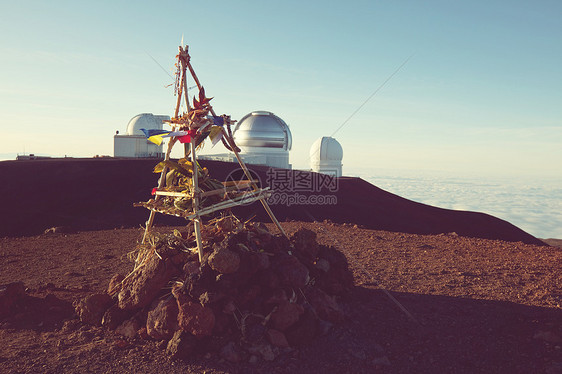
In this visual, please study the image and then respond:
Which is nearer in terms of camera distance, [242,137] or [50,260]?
[50,260]

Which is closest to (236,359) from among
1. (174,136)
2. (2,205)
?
(174,136)

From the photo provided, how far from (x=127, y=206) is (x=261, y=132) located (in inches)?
659

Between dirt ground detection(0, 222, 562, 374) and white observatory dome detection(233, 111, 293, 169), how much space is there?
23.8 meters

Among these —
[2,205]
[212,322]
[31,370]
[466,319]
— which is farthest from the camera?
[2,205]

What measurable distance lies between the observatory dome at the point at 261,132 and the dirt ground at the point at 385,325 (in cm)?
2388

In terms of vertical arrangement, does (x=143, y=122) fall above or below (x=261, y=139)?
above

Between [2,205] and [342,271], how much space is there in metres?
16.7

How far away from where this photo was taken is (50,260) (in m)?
9.02

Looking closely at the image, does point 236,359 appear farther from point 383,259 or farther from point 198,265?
point 383,259

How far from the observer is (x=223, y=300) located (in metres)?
4.89

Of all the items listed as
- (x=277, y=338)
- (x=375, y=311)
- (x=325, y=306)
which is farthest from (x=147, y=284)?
(x=375, y=311)

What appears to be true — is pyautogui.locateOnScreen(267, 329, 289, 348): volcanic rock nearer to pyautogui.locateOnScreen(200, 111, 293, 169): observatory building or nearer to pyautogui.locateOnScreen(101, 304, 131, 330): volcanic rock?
pyautogui.locateOnScreen(101, 304, 131, 330): volcanic rock

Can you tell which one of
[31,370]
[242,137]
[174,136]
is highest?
[242,137]

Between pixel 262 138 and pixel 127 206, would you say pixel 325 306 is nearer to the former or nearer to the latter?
pixel 127 206
